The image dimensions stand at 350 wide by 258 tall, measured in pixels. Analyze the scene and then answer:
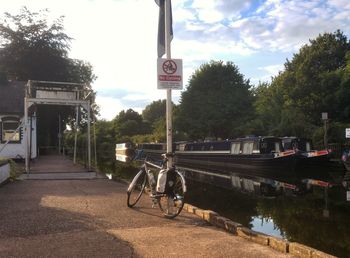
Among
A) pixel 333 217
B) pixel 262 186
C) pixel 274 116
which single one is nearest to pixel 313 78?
pixel 274 116

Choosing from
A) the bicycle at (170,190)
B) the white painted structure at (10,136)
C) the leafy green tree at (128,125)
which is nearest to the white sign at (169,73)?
the bicycle at (170,190)

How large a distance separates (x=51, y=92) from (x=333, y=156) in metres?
18.5

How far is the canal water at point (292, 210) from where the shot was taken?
9.20 m

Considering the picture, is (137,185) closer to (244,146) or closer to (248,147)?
(248,147)

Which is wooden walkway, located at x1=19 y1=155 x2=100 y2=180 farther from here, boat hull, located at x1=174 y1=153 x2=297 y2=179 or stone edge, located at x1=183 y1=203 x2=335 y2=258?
stone edge, located at x1=183 y1=203 x2=335 y2=258

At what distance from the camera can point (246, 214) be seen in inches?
477

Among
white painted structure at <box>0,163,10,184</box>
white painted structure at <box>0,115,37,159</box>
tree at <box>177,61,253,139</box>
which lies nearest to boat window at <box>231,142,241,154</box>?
white painted structure at <box>0,115,37,159</box>

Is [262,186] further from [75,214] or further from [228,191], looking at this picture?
[75,214]

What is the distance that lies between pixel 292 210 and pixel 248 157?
724 inches

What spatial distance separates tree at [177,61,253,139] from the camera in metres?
50.7

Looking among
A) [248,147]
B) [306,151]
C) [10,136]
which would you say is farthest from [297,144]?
[10,136]

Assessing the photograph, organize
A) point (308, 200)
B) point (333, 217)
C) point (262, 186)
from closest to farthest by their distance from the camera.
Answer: point (333, 217) < point (308, 200) < point (262, 186)

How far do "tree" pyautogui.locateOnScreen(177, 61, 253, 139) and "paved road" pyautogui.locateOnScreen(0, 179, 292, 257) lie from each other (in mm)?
39097

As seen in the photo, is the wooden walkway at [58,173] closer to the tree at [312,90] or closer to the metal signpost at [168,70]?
the metal signpost at [168,70]
